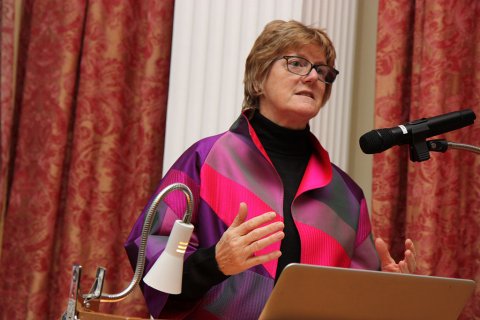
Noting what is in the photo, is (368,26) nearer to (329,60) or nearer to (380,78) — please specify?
(380,78)

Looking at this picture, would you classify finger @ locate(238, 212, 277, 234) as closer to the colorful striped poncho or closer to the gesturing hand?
the gesturing hand

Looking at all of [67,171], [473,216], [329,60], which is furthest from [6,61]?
[473,216]

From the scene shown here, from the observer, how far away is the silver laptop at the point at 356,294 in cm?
146

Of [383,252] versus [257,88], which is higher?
[257,88]

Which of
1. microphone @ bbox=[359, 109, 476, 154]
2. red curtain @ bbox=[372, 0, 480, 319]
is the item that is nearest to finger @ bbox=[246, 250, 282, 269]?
microphone @ bbox=[359, 109, 476, 154]

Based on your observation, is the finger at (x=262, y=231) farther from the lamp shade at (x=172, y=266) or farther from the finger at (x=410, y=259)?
the finger at (x=410, y=259)

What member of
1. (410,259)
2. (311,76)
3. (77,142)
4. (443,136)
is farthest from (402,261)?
(77,142)

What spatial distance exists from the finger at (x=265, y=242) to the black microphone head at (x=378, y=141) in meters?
0.30

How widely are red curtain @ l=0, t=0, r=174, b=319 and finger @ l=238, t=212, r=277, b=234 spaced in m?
1.59

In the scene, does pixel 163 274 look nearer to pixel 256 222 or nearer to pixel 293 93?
pixel 256 222

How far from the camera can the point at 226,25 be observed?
10.4ft

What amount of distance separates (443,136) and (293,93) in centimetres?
89

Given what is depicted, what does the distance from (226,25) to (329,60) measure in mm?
758

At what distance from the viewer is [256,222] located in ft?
5.78
